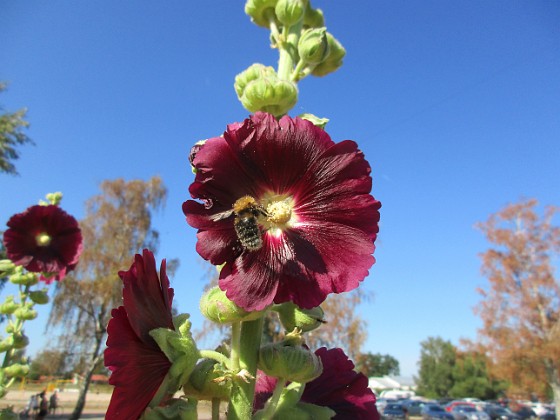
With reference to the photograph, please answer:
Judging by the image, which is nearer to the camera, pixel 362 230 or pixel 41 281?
pixel 362 230

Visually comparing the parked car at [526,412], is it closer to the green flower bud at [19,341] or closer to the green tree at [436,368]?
the green tree at [436,368]

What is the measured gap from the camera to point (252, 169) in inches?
45.8

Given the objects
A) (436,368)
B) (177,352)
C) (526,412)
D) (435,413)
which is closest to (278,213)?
(177,352)

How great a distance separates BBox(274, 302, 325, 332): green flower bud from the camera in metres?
1.11

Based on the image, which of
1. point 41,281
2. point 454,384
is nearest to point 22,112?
point 41,281

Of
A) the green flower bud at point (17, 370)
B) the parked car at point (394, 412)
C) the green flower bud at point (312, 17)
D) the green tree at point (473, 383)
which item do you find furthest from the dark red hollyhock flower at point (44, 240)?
the green tree at point (473, 383)

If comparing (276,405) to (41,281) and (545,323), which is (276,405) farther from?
(545,323)

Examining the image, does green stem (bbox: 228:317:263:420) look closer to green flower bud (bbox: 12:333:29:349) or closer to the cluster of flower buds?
the cluster of flower buds

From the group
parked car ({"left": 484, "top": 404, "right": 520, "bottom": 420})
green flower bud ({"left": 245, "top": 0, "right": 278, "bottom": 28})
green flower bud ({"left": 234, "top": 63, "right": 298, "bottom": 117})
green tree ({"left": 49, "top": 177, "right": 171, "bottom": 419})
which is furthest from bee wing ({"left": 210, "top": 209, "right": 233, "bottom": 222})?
parked car ({"left": 484, "top": 404, "right": 520, "bottom": 420})

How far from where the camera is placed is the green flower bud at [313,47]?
1.50 m

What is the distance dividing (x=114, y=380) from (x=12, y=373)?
2379 mm

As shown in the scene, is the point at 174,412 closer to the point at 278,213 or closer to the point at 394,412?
the point at 278,213

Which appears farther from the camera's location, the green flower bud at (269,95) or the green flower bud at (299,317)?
the green flower bud at (269,95)

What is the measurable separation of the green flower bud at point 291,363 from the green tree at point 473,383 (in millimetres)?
56619
